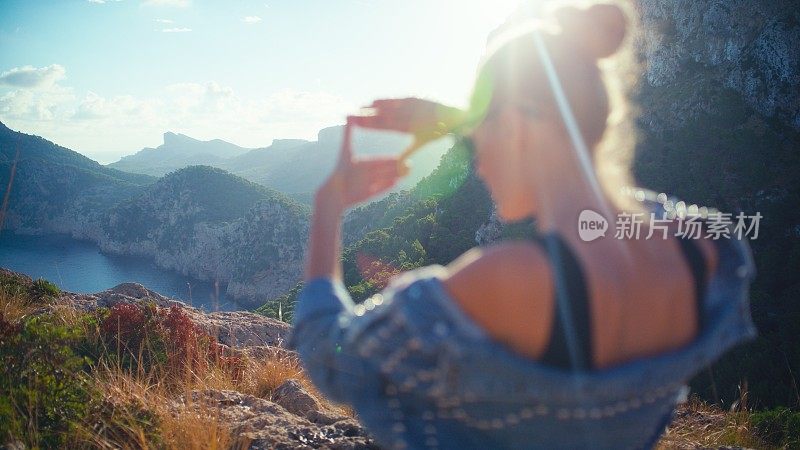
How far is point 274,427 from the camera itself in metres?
2.79

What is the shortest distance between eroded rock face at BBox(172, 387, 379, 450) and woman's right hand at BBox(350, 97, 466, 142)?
2.06m

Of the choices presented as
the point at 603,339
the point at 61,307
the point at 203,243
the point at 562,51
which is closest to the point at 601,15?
the point at 562,51

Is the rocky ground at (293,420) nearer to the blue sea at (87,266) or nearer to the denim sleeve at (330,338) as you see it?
the denim sleeve at (330,338)

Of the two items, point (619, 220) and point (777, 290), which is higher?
point (619, 220)

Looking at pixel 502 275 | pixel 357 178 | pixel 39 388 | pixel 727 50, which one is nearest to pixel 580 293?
pixel 502 275

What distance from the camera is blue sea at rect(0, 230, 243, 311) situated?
56394mm

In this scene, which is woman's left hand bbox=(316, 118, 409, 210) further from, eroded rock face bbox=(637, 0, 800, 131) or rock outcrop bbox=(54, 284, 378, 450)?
eroded rock face bbox=(637, 0, 800, 131)

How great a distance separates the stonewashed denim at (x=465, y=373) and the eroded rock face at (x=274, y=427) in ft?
5.80

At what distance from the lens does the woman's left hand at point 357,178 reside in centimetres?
121

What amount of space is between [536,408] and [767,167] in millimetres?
39460

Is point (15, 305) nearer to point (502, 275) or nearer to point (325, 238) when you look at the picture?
point (325, 238)

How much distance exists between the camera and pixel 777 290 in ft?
82.8

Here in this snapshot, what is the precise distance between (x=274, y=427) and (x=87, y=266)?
7824 cm

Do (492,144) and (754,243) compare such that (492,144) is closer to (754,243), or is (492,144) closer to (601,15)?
(601,15)
